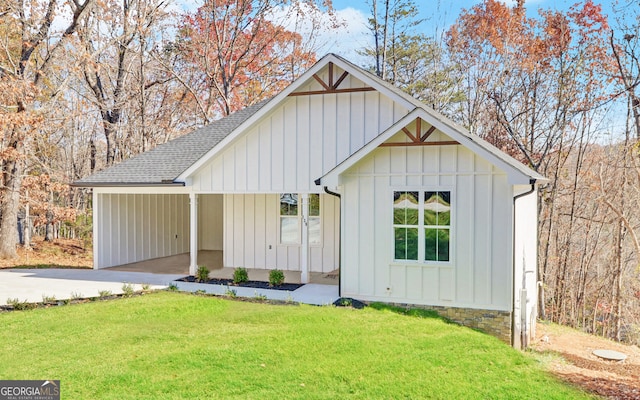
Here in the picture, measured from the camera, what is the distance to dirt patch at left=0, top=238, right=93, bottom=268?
665 inches

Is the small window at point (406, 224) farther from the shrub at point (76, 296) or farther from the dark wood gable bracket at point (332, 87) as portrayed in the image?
the shrub at point (76, 296)

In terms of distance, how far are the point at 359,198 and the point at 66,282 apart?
7.97 m

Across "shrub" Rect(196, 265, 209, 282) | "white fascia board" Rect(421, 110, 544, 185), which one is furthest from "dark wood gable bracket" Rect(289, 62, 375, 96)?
"shrub" Rect(196, 265, 209, 282)

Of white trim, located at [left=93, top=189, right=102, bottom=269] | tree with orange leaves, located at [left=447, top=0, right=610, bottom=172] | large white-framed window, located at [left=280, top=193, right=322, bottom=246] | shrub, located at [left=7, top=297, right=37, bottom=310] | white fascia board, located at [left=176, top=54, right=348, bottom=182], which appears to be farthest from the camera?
tree with orange leaves, located at [left=447, top=0, right=610, bottom=172]

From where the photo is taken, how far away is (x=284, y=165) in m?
11.9

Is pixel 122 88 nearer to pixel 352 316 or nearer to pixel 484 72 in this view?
pixel 484 72

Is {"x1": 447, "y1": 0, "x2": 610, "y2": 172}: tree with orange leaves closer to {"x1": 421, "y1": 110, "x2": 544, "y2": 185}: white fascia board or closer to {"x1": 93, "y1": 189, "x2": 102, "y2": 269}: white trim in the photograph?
{"x1": 421, "y1": 110, "x2": 544, "y2": 185}: white fascia board

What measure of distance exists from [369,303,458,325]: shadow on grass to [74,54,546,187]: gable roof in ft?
9.24

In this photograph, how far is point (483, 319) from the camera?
912cm

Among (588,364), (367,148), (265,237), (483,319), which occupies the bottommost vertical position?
(588,364)

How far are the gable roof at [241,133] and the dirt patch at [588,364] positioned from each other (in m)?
3.35

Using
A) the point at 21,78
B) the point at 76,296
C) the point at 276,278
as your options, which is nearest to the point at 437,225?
the point at 276,278

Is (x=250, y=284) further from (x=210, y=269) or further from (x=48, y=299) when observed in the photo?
(x=48, y=299)

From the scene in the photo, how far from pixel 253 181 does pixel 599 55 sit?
13.9m
